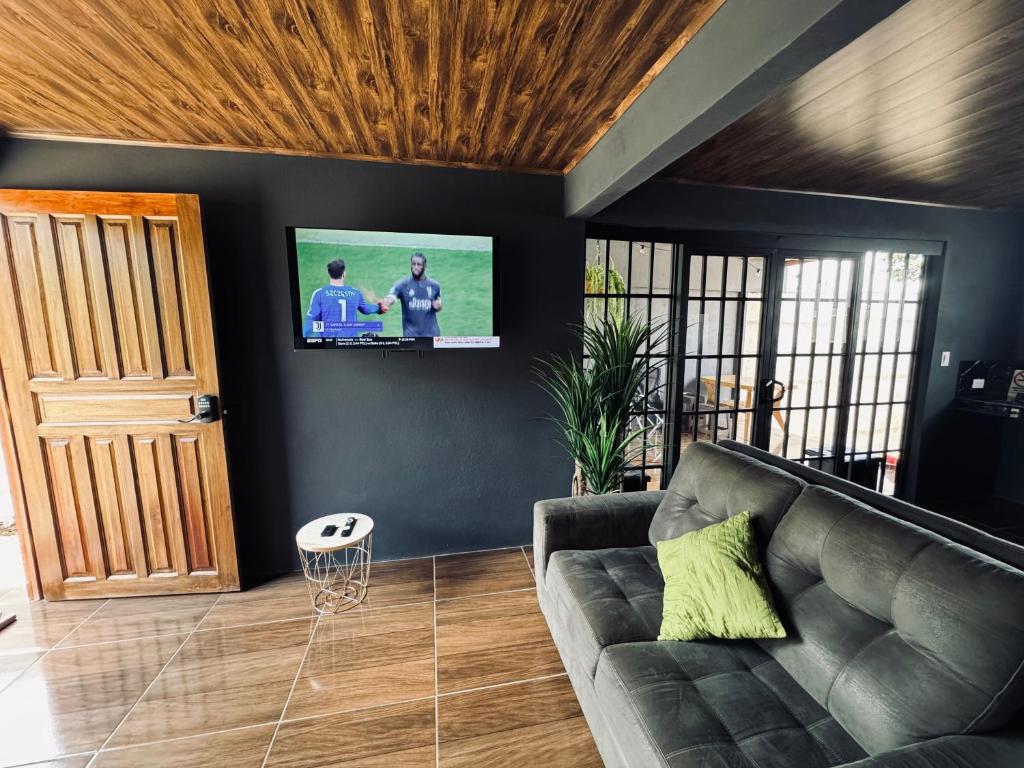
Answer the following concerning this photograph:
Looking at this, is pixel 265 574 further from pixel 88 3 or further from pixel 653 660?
pixel 88 3

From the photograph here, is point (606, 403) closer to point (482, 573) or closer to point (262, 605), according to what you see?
point (482, 573)

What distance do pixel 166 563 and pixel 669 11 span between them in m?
3.54

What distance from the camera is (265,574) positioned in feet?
8.63

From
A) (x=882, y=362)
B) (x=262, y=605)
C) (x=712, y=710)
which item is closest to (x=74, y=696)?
(x=262, y=605)

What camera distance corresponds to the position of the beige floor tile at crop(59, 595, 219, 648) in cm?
208

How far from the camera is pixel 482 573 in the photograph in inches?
103

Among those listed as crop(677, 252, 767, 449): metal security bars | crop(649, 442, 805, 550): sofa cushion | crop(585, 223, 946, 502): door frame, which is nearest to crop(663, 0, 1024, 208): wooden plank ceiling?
crop(585, 223, 946, 502): door frame

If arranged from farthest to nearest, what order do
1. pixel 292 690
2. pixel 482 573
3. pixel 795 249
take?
pixel 795 249 < pixel 482 573 < pixel 292 690

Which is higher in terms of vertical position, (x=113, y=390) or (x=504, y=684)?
(x=113, y=390)

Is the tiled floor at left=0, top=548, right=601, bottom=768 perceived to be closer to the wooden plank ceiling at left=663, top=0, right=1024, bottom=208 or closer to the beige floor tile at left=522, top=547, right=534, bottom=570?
the beige floor tile at left=522, top=547, right=534, bottom=570

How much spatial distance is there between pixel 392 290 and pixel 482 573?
1.85 metres

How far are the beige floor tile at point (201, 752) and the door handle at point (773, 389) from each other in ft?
12.0

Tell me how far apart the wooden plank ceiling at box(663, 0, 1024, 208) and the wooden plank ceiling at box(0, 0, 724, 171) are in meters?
0.68

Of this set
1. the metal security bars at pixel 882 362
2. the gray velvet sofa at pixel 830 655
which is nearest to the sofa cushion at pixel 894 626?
the gray velvet sofa at pixel 830 655
